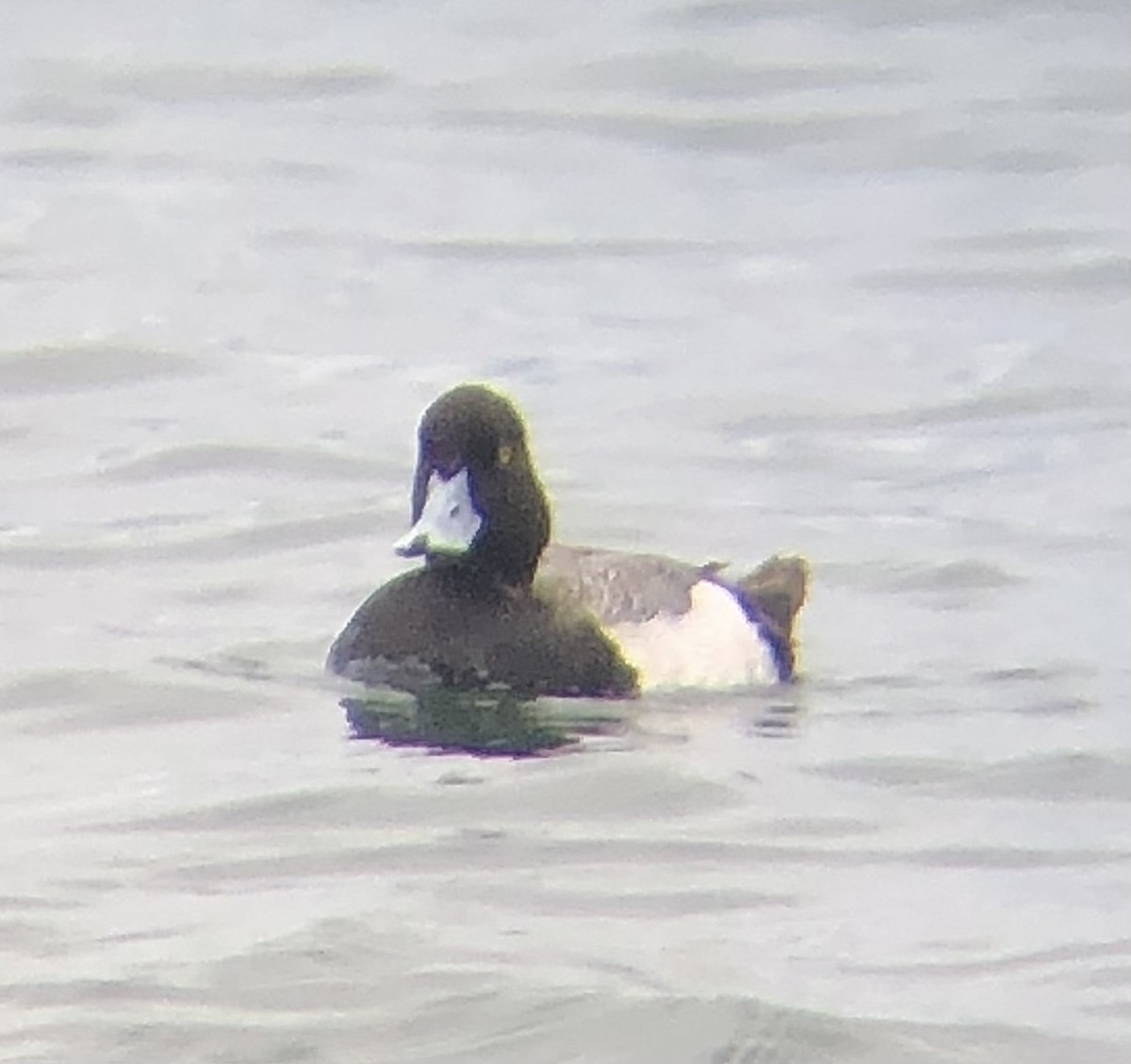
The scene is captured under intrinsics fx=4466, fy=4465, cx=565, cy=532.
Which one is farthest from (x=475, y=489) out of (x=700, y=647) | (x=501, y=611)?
(x=700, y=647)

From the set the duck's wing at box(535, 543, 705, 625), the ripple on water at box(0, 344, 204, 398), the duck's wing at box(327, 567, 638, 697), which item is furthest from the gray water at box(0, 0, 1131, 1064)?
the duck's wing at box(535, 543, 705, 625)

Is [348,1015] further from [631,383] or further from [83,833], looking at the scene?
[631,383]

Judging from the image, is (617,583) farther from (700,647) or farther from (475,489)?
(475,489)

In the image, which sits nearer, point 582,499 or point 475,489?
point 475,489

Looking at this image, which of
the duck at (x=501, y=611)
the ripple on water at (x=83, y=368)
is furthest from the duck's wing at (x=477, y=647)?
the ripple on water at (x=83, y=368)

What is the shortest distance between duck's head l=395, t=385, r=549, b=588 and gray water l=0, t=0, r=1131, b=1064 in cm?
52

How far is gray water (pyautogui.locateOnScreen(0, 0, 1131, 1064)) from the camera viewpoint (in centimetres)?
979

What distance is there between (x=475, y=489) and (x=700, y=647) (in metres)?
0.80

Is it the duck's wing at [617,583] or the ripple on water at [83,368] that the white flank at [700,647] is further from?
the ripple on water at [83,368]

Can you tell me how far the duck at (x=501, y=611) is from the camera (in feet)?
40.5

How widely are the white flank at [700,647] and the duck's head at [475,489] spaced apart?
0.40 metres

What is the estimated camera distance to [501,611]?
12.4 meters

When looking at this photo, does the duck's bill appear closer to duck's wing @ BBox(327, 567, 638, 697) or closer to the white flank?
duck's wing @ BBox(327, 567, 638, 697)

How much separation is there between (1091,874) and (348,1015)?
211 centimetres
